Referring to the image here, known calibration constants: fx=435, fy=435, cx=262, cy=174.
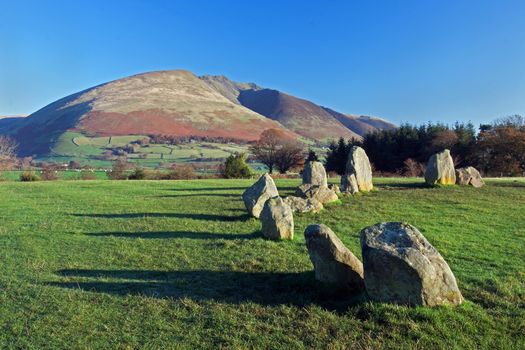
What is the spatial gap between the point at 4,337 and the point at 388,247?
244 inches

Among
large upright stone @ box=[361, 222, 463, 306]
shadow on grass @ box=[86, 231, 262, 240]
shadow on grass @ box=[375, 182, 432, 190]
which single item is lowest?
shadow on grass @ box=[86, 231, 262, 240]

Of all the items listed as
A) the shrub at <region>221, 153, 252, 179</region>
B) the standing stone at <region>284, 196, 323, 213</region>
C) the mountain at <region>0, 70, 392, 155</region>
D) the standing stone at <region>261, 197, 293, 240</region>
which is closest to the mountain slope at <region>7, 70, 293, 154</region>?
the mountain at <region>0, 70, 392, 155</region>

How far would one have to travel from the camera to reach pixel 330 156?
193 feet

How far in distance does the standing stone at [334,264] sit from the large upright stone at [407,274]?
811 mm

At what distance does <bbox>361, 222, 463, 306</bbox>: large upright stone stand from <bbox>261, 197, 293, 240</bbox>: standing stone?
209 inches

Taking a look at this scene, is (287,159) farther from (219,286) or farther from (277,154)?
(219,286)

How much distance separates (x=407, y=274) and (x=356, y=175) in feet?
55.3

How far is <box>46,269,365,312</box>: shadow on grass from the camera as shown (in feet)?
26.6

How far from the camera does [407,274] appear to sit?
715cm

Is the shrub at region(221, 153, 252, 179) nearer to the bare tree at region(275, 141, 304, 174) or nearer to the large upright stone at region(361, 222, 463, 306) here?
the bare tree at region(275, 141, 304, 174)

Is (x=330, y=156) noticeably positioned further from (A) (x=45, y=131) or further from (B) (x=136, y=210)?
(A) (x=45, y=131)

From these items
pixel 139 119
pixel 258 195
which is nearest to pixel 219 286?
pixel 258 195

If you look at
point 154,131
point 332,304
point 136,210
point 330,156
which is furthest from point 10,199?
point 154,131

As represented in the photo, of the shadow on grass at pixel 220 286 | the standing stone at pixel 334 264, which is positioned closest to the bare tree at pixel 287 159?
the shadow on grass at pixel 220 286
